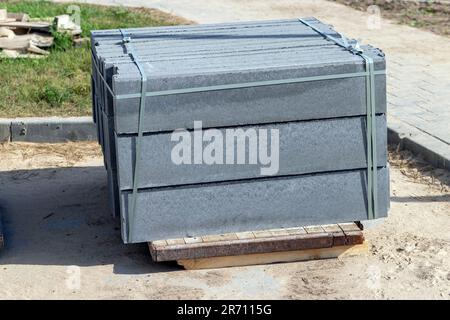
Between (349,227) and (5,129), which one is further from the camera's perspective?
(5,129)

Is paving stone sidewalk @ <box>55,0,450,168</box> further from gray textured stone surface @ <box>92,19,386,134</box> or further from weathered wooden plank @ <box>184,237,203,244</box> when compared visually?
weathered wooden plank @ <box>184,237,203,244</box>

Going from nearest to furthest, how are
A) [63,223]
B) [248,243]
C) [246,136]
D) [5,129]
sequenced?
[246,136]
[248,243]
[63,223]
[5,129]

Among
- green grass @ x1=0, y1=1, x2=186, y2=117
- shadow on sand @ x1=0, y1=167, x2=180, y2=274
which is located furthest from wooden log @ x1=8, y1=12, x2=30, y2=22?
shadow on sand @ x1=0, y1=167, x2=180, y2=274

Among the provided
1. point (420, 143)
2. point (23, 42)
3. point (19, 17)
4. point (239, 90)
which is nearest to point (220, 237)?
point (239, 90)

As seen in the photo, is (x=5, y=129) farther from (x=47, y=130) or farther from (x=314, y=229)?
(x=314, y=229)

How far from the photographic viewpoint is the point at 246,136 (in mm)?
6395

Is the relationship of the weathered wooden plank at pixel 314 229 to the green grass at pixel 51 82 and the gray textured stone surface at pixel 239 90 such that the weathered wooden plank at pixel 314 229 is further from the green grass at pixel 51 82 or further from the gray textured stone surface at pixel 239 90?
the green grass at pixel 51 82

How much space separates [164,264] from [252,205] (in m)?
0.68

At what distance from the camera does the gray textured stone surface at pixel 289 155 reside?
6.30m

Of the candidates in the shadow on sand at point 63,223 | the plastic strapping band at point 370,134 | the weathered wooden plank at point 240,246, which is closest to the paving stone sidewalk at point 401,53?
the plastic strapping band at point 370,134

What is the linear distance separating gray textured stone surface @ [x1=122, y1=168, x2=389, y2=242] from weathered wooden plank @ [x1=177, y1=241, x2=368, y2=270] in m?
0.17

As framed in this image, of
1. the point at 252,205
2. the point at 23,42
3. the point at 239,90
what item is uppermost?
the point at 239,90

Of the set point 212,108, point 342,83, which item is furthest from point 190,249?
point 342,83
